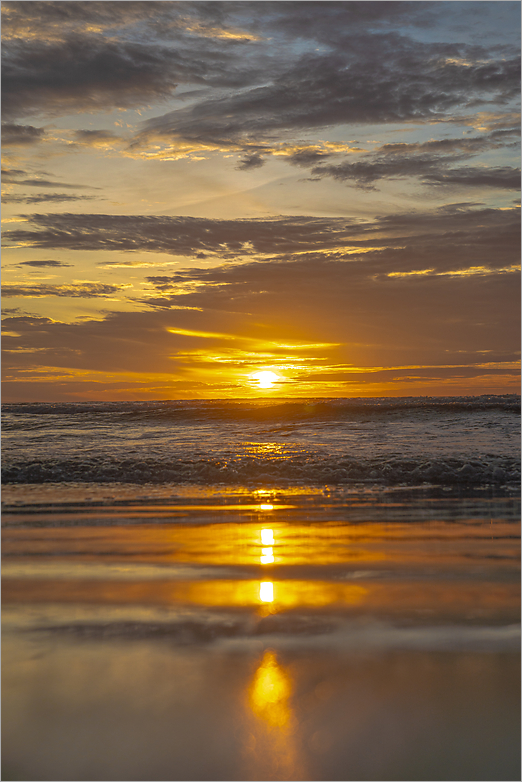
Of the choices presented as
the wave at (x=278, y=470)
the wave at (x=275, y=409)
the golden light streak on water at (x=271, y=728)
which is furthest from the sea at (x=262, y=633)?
the wave at (x=275, y=409)

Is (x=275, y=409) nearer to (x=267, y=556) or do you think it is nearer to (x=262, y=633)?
(x=267, y=556)

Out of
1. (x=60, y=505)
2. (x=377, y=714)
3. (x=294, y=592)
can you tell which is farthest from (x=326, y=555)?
(x=60, y=505)

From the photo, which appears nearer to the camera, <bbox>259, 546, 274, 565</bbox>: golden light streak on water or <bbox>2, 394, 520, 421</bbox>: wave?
<bbox>259, 546, 274, 565</bbox>: golden light streak on water

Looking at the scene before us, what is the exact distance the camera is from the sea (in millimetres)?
2309

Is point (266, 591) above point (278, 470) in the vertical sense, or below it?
above

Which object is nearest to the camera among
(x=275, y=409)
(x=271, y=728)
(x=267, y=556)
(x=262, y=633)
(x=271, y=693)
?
(x=271, y=728)

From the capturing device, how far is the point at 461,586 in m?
4.16

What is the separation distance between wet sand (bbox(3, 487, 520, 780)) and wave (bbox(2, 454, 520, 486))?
12.0ft

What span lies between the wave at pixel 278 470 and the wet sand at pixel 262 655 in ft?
12.0

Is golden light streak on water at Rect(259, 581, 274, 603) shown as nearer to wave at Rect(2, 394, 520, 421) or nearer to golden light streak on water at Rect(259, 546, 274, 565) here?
golden light streak on water at Rect(259, 546, 274, 565)

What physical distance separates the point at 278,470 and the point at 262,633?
271 inches

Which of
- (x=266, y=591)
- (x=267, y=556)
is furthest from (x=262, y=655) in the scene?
(x=267, y=556)

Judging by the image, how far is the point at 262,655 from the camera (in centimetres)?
308

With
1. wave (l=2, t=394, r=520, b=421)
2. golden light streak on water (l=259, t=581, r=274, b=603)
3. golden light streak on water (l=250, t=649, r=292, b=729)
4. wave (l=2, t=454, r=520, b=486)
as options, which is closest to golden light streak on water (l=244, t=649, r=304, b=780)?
golden light streak on water (l=250, t=649, r=292, b=729)
